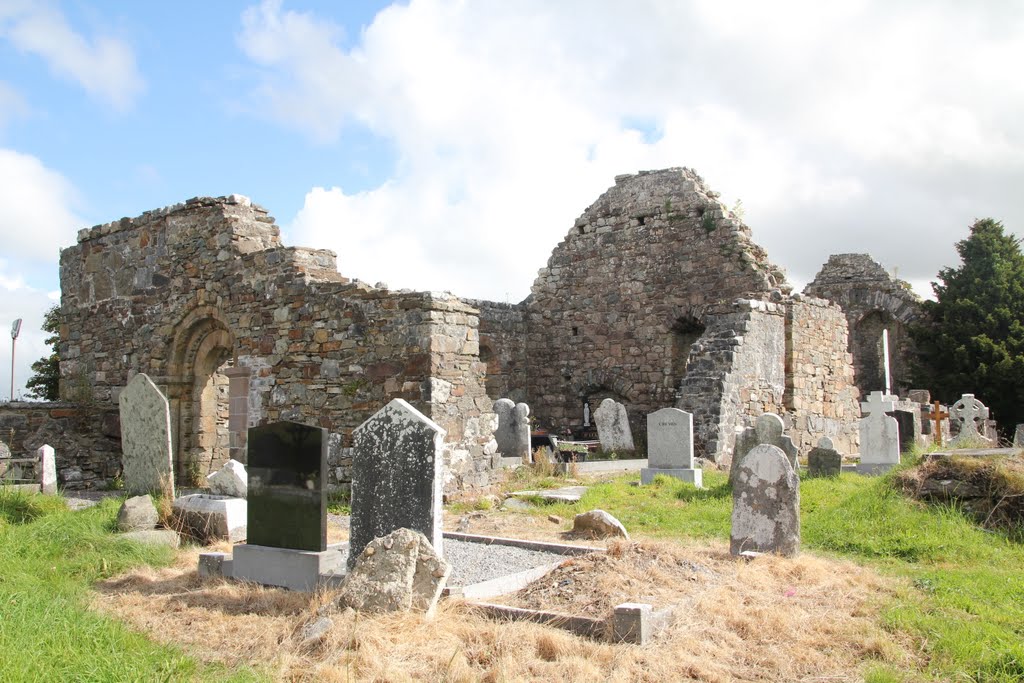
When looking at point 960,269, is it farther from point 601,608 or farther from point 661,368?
point 601,608

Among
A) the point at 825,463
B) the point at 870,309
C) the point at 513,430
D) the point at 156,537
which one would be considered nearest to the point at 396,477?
the point at 156,537

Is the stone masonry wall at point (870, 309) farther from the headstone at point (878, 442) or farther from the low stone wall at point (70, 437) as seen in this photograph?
the low stone wall at point (70, 437)

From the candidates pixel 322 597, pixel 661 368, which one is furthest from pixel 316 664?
pixel 661 368

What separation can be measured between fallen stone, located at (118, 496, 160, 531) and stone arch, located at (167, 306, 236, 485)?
519 centimetres

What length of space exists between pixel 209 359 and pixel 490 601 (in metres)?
9.40

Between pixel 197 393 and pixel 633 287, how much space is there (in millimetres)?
9171

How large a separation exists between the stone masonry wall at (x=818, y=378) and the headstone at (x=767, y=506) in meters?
9.08

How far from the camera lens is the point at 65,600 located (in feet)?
18.1

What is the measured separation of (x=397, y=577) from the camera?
519 centimetres

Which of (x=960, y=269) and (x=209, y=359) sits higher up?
(x=960, y=269)

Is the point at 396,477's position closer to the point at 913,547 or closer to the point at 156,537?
the point at 156,537

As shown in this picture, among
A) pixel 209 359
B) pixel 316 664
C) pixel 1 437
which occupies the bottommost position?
pixel 316 664

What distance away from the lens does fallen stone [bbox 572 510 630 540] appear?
7906 mm

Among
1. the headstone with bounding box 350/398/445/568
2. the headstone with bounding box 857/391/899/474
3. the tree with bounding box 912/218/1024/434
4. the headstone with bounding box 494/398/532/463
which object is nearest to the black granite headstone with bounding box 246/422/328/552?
the headstone with bounding box 350/398/445/568
